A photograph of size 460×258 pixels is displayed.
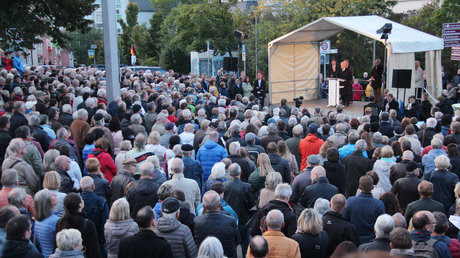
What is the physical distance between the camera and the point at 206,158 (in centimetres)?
787

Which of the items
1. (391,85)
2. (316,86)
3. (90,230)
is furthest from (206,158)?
(316,86)

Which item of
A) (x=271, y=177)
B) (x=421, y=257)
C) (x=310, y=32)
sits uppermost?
(x=310, y=32)

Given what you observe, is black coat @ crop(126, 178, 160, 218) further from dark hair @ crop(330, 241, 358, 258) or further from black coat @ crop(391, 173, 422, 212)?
black coat @ crop(391, 173, 422, 212)

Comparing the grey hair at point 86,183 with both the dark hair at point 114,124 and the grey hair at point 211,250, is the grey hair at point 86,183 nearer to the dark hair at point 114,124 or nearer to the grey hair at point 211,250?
the grey hair at point 211,250

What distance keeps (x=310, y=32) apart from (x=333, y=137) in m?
12.3

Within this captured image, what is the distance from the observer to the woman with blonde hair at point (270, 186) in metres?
6.00

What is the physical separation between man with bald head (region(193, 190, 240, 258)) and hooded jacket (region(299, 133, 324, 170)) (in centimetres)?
366

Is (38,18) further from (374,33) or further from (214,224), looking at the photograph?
(214,224)

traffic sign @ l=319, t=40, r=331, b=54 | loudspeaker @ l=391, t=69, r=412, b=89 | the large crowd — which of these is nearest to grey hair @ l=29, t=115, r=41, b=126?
the large crowd

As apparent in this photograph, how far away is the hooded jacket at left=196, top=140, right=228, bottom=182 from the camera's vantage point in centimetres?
783

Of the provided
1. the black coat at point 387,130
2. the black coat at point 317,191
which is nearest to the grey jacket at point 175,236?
the black coat at point 317,191

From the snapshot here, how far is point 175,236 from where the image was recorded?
472 cm

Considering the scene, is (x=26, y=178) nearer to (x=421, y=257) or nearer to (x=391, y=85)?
(x=421, y=257)

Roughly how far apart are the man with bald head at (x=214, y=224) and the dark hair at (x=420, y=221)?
177 centimetres
